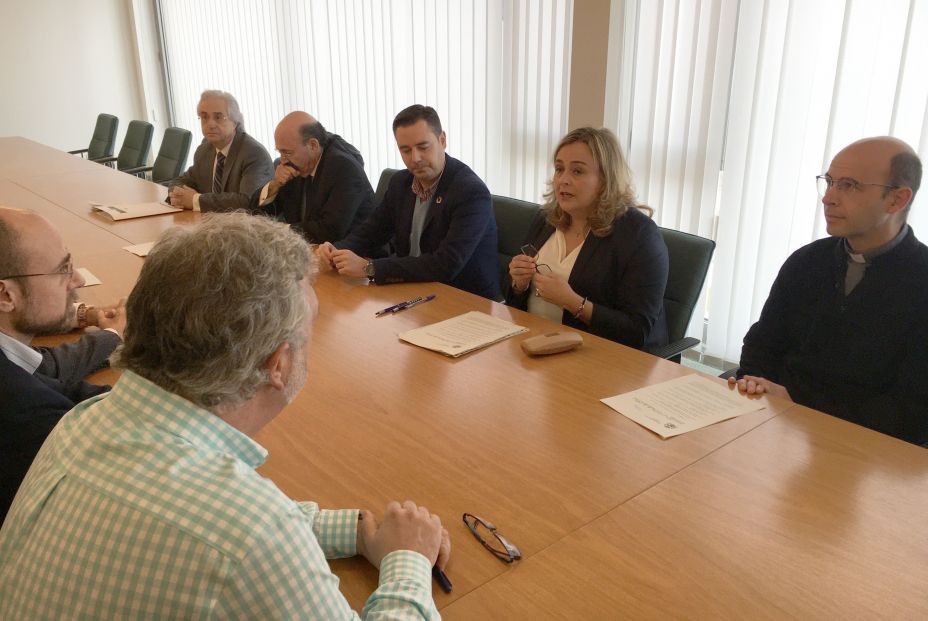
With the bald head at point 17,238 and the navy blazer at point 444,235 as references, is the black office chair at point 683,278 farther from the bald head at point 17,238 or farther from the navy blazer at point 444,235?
the bald head at point 17,238

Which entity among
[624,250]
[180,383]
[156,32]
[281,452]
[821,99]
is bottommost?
[281,452]

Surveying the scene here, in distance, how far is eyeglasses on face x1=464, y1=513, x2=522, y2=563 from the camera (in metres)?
1.18

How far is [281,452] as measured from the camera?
1515 mm

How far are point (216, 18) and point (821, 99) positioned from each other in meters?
5.53

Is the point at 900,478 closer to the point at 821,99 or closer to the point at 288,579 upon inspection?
the point at 288,579

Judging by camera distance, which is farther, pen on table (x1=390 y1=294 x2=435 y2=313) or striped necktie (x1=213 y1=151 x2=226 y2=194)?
striped necktie (x1=213 y1=151 x2=226 y2=194)

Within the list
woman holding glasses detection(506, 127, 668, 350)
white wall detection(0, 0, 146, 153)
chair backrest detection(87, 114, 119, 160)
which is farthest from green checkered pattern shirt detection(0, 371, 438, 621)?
white wall detection(0, 0, 146, 153)

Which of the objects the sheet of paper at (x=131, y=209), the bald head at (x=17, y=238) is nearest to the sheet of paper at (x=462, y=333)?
the bald head at (x=17, y=238)

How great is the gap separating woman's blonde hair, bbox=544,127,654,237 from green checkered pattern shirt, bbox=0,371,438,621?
167cm

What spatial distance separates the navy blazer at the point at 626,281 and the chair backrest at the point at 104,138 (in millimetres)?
5719

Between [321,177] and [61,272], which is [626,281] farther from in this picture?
[321,177]

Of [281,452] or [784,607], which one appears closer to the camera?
[784,607]

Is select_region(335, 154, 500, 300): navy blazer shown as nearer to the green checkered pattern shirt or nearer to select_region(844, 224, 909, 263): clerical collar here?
select_region(844, 224, 909, 263): clerical collar

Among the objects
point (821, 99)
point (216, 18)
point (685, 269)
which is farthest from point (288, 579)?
point (216, 18)
